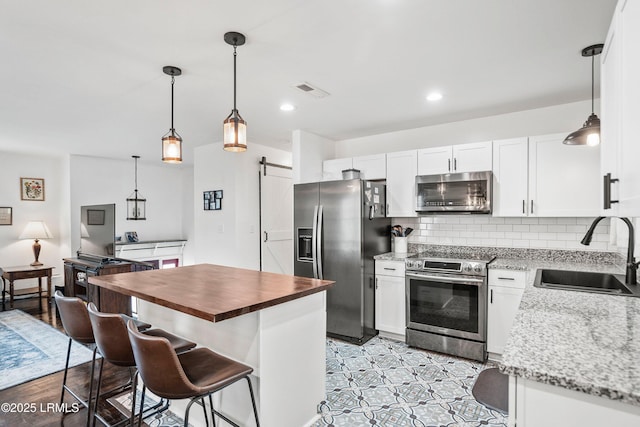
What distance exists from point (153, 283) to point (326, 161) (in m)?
2.88

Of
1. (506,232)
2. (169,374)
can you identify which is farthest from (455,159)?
(169,374)

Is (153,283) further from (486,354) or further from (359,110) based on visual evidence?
(486,354)

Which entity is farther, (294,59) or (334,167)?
(334,167)

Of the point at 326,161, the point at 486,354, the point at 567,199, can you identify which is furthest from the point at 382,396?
the point at 326,161

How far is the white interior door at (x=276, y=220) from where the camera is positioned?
5.24 m

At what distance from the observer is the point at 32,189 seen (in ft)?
19.4

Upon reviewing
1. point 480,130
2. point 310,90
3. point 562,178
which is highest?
point 310,90

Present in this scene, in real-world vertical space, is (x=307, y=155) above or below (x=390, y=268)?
above

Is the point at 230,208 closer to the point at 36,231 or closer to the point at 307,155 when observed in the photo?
the point at 307,155

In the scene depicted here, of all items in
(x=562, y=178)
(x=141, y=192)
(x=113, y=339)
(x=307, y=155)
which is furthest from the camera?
(x=141, y=192)

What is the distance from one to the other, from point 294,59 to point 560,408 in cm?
238

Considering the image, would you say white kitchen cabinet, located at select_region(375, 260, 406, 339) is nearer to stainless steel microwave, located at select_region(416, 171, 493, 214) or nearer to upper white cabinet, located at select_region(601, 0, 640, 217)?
stainless steel microwave, located at select_region(416, 171, 493, 214)

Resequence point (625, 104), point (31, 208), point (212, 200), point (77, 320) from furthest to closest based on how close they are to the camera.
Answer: point (31, 208)
point (212, 200)
point (77, 320)
point (625, 104)

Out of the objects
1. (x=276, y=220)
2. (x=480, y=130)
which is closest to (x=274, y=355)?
(x=480, y=130)
